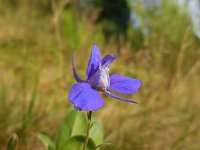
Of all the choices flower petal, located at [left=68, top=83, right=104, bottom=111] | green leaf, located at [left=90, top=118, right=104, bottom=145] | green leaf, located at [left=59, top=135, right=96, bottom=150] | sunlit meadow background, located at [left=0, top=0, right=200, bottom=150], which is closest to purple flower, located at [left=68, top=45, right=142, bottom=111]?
flower petal, located at [left=68, top=83, right=104, bottom=111]

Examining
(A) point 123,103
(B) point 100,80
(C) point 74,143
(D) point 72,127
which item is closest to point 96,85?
(B) point 100,80

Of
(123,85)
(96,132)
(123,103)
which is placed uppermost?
(123,85)

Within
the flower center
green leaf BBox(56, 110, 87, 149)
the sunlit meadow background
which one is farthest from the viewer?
the sunlit meadow background

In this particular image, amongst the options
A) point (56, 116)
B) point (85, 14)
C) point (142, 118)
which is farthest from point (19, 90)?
point (85, 14)

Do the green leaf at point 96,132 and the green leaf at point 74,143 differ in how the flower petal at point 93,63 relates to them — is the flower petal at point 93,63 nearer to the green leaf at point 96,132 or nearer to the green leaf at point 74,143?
the green leaf at point 74,143

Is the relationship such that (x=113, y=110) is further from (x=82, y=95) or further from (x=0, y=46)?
(x=0, y=46)

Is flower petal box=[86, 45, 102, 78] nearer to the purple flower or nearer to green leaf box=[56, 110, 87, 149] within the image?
the purple flower

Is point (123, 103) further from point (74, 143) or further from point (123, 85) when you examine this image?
point (123, 85)

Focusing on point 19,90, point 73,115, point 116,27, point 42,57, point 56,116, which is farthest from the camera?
point 116,27
